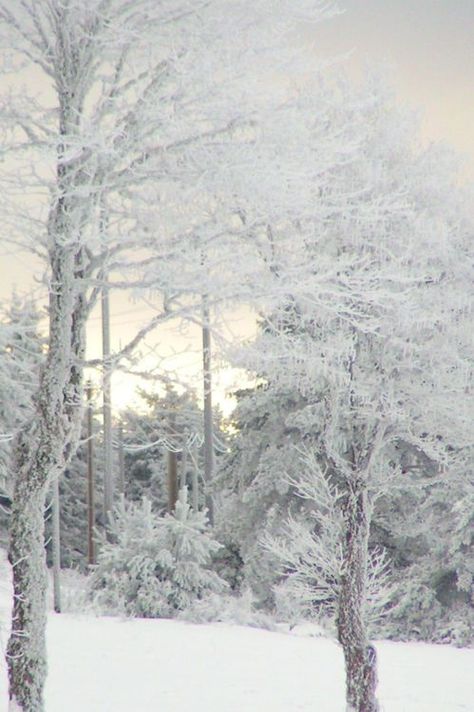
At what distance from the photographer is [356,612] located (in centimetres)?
1200

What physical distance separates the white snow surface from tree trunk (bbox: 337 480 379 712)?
5.80ft

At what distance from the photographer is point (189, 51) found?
7.40 m

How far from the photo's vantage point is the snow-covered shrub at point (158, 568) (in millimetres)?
20781

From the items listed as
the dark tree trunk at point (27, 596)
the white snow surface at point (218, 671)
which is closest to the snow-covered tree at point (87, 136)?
the dark tree trunk at point (27, 596)

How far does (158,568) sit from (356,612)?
32.8 ft

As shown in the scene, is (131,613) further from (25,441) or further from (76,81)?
(76,81)

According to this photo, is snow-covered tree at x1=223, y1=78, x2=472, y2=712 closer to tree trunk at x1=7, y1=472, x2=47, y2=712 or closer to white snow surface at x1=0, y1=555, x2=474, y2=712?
white snow surface at x1=0, y1=555, x2=474, y2=712

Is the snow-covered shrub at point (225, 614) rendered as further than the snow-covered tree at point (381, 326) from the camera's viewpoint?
Yes

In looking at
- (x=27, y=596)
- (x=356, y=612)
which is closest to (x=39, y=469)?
(x=27, y=596)

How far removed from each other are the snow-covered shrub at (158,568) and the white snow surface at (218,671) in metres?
1.07

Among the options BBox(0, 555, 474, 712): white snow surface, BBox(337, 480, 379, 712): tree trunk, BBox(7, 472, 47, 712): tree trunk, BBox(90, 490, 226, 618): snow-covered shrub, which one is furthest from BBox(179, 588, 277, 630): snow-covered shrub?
BBox(7, 472, 47, 712): tree trunk

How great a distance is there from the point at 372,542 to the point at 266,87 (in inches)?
650

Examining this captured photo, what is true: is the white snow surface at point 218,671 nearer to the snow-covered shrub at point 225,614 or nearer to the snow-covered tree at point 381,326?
the snow-covered shrub at point 225,614

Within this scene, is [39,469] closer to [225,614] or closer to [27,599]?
[27,599]
